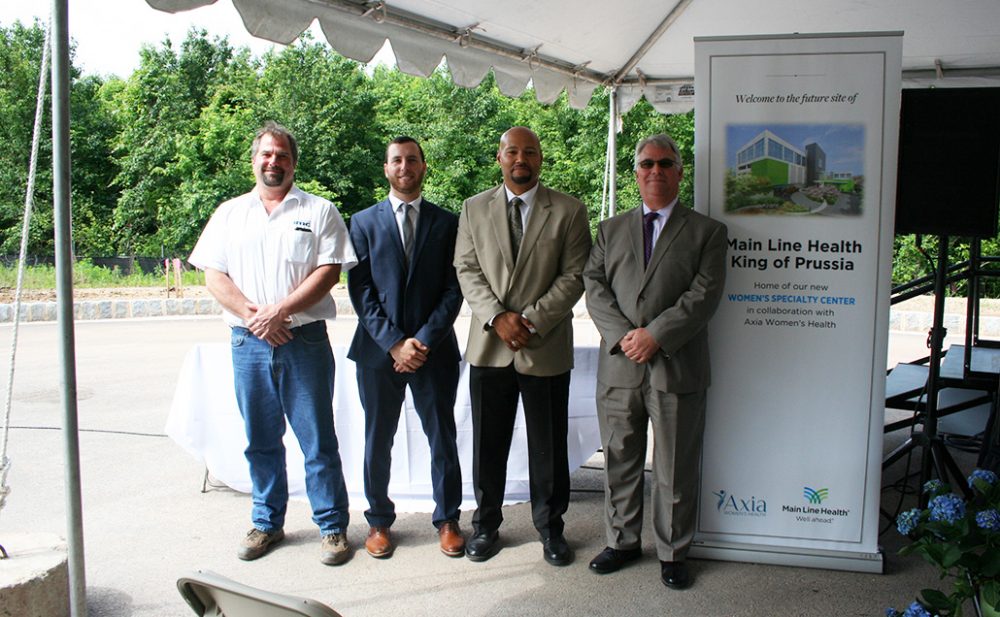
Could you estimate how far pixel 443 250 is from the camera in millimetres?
3650

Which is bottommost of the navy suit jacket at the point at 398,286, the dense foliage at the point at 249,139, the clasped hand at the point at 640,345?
the clasped hand at the point at 640,345

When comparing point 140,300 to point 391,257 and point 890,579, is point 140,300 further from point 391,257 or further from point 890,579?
point 890,579

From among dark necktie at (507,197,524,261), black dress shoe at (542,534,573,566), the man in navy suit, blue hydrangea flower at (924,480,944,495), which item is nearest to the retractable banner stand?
black dress shoe at (542,534,573,566)

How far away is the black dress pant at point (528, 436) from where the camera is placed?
3.53m

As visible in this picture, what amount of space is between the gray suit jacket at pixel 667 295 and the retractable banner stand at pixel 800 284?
23 cm

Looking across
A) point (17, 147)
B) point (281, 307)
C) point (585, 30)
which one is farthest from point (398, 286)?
point (17, 147)

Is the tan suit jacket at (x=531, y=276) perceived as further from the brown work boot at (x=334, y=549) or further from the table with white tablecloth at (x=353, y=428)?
the brown work boot at (x=334, y=549)

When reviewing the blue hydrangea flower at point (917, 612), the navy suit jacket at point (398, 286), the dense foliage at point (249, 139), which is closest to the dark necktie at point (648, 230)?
the navy suit jacket at point (398, 286)

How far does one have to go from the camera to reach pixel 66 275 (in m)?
2.44

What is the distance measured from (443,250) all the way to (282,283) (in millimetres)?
729

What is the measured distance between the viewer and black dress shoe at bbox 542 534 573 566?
356 centimetres

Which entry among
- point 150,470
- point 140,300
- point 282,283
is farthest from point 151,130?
point 282,283

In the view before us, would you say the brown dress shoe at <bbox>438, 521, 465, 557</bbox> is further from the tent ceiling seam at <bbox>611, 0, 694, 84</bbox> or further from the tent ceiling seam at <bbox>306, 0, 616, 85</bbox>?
the tent ceiling seam at <bbox>611, 0, 694, 84</bbox>

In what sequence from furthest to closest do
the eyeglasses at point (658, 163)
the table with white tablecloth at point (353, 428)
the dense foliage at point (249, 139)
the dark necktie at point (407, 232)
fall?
the dense foliage at point (249, 139) → the table with white tablecloth at point (353, 428) → the dark necktie at point (407, 232) → the eyeglasses at point (658, 163)
